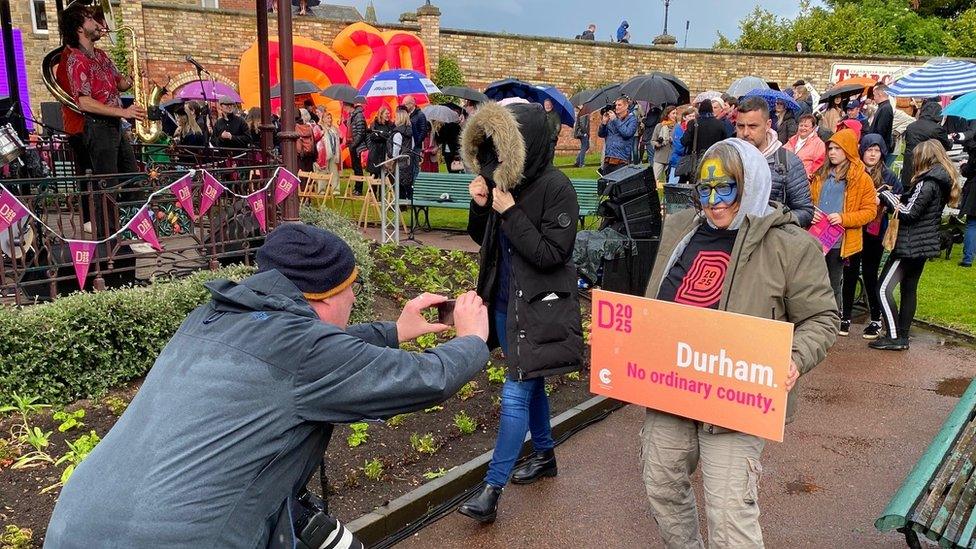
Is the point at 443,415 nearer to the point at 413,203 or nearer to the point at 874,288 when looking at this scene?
the point at 874,288

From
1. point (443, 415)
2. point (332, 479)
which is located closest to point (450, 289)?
point (443, 415)

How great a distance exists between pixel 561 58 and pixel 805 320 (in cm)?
2761

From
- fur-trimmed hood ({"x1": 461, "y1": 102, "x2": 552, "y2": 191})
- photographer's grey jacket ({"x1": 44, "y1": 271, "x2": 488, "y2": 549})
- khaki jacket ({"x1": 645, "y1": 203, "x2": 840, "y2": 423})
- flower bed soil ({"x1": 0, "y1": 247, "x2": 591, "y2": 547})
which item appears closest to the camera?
photographer's grey jacket ({"x1": 44, "y1": 271, "x2": 488, "y2": 549})

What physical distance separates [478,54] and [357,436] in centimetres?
2482

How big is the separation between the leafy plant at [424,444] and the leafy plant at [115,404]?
6.15 feet

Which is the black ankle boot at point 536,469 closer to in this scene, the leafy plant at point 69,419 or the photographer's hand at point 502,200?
the photographer's hand at point 502,200

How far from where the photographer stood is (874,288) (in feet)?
24.9

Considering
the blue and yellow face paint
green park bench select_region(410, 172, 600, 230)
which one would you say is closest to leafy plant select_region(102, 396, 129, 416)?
the blue and yellow face paint

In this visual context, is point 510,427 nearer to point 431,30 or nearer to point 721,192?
point 721,192

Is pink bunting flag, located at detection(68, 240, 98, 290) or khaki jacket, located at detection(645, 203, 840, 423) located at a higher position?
khaki jacket, located at detection(645, 203, 840, 423)

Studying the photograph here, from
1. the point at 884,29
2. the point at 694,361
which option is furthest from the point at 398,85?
the point at 884,29

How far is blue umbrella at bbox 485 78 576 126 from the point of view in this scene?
524 inches

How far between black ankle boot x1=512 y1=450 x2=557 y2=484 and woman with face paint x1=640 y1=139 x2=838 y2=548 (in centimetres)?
139

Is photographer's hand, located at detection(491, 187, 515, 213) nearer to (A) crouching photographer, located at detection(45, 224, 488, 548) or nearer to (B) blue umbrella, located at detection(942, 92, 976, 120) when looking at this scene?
(A) crouching photographer, located at detection(45, 224, 488, 548)
